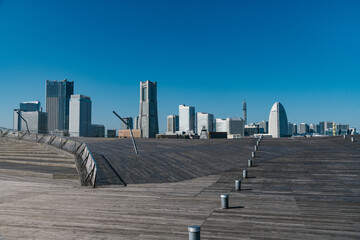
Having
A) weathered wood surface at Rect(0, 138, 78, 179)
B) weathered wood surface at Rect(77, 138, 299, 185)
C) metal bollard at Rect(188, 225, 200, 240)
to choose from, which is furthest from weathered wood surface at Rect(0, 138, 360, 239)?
metal bollard at Rect(188, 225, 200, 240)

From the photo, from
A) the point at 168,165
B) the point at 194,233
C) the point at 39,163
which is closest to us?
the point at 194,233

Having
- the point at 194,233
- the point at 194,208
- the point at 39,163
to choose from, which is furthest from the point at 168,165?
the point at 194,233

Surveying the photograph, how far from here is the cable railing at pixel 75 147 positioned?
15.1 m

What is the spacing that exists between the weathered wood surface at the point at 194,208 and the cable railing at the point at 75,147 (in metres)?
0.96

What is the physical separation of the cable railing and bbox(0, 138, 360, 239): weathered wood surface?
96 cm

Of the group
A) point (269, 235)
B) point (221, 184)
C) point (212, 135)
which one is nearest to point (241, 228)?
point (269, 235)

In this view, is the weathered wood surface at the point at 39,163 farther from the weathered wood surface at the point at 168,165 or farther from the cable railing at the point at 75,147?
the weathered wood surface at the point at 168,165

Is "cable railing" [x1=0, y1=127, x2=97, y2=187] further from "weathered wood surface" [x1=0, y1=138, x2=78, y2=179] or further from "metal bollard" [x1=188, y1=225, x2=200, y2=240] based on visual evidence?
"metal bollard" [x1=188, y1=225, x2=200, y2=240]

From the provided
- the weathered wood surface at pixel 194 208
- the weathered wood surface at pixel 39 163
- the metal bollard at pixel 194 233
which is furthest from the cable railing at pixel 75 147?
the metal bollard at pixel 194 233

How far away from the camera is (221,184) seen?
14.6 m

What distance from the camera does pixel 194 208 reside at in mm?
9875

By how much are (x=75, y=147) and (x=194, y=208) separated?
16248mm

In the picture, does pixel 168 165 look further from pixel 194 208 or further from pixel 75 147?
pixel 75 147

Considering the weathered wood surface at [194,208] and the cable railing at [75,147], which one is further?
the cable railing at [75,147]
